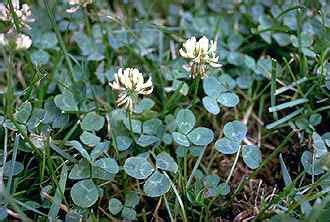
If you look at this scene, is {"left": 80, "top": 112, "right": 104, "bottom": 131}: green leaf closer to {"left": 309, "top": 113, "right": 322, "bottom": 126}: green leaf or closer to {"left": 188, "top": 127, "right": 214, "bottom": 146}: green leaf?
{"left": 188, "top": 127, "right": 214, "bottom": 146}: green leaf

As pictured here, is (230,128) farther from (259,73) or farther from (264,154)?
(259,73)

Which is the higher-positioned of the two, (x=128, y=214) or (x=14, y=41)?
(x=14, y=41)

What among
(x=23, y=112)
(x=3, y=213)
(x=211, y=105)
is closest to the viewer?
(x=3, y=213)

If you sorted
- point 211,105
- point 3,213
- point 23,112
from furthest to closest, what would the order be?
1. point 211,105
2. point 23,112
3. point 3,213

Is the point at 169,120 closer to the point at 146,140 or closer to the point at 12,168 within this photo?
the point at 146,140

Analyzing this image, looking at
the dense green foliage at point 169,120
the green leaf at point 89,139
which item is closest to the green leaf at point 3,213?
the dense green foliage at point 169,120

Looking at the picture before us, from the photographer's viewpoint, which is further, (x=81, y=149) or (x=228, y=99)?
(x=228, y=99)

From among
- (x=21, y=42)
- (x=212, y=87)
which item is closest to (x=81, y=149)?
(x=21, y=42)
